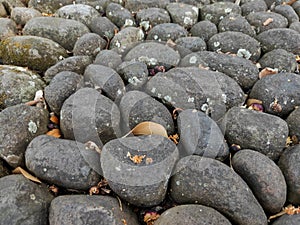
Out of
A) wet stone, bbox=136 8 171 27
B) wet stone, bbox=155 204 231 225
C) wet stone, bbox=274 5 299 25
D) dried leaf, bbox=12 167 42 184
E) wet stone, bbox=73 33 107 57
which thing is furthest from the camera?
wet stone, bbox=274 5 299 25

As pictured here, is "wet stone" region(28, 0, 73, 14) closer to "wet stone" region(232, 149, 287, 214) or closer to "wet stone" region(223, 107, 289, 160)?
"wet stone" region(223, 107, 289, 160)

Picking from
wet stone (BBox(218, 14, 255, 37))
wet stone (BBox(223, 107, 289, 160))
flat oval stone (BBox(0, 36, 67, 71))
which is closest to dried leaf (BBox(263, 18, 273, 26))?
wet stone (BBox(218, 14, 255, 37))

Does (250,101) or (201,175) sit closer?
(201,175)

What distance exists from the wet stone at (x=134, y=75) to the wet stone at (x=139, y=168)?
497 mm

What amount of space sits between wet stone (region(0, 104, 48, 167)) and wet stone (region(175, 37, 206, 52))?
1.11 m

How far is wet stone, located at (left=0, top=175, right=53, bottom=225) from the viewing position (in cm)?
130

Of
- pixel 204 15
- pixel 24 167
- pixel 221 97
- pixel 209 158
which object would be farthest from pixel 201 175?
pixel 204 15

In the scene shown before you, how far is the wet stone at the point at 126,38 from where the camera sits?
87.1 inches

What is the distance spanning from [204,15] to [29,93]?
1605 millimetres

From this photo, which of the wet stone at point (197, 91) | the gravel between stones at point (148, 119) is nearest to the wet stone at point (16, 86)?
the gravel between stones at point (148, 119)

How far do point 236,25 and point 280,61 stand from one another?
Answer: 1.63 feet

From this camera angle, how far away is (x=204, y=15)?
2.61 metres

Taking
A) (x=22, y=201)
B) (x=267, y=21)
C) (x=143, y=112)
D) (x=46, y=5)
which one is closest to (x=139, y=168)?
(x=143, y=112)

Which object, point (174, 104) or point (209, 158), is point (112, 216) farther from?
point (174, 104)
